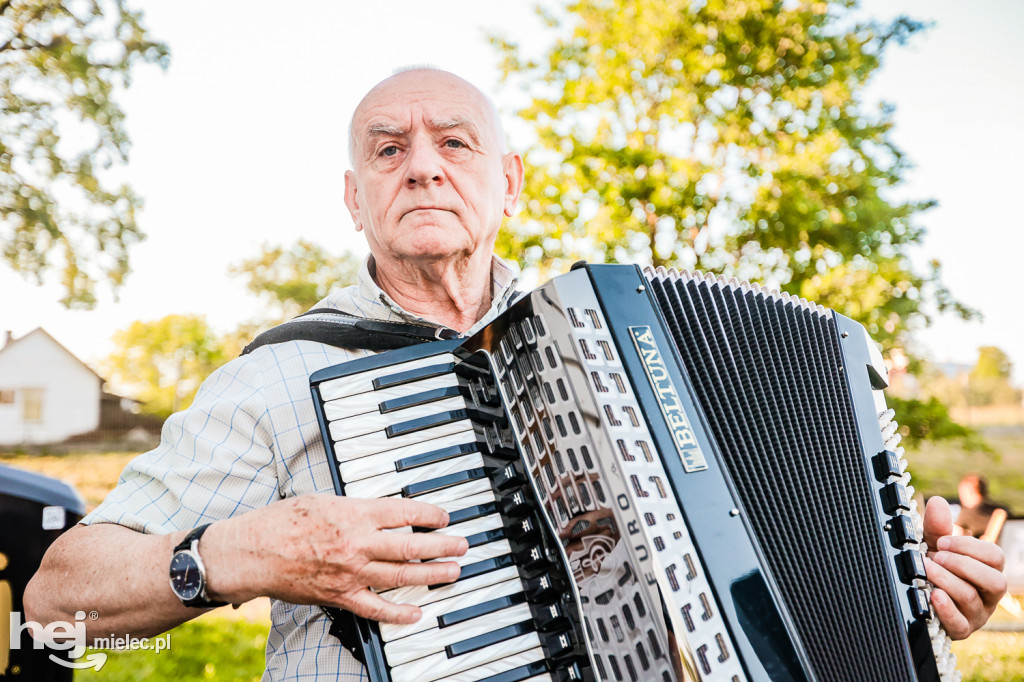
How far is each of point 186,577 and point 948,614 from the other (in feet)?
5.08

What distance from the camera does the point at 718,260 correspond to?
8.48 metres

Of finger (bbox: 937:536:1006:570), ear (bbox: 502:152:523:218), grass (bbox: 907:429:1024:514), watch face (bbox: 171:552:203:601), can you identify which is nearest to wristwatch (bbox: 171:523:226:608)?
watch face (bbox: 171:552:203:601)

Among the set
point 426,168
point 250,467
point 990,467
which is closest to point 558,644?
point 250,467

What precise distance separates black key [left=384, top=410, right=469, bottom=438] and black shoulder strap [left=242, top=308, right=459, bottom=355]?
0.39 m

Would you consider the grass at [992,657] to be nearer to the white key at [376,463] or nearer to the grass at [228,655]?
the grass at [228,655]

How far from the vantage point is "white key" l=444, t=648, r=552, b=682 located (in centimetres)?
115

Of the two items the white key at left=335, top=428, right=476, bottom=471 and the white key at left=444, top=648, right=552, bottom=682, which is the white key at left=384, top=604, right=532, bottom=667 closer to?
the white key at left=444, top=648, right=552, bottom=682

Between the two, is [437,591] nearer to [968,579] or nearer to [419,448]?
[419,448]

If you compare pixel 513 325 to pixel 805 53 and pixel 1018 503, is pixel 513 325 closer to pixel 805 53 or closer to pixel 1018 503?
pixel 805 53

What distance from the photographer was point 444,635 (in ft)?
3.85

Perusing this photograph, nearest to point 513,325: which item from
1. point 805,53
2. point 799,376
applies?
point 799,376

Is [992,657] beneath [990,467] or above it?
beneath

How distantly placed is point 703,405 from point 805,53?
8.51 m

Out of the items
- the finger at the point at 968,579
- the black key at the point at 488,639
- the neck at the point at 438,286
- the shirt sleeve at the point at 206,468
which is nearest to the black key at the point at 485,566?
the black key at the point at 488,639
